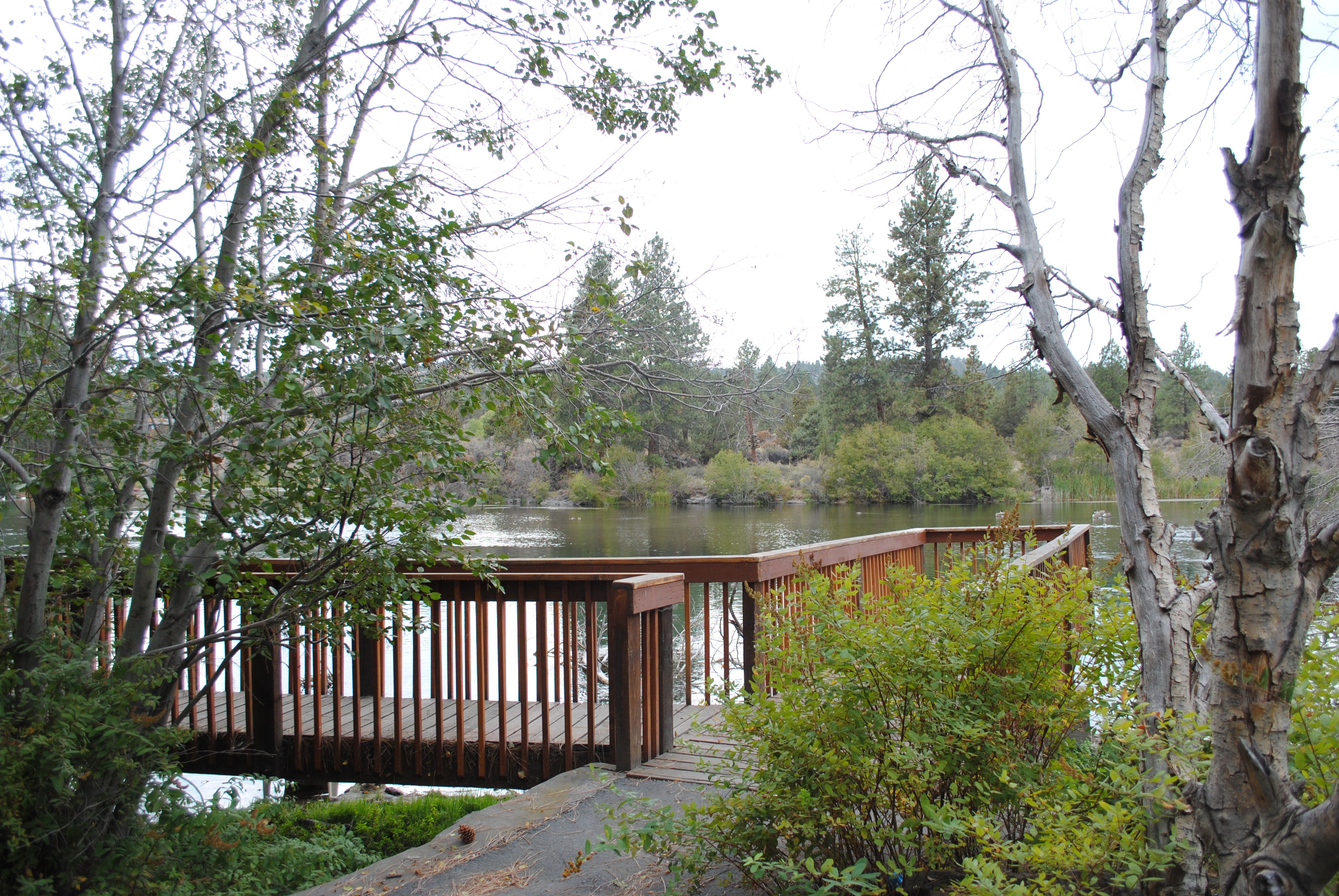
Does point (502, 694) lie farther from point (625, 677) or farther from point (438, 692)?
point (625, 677)

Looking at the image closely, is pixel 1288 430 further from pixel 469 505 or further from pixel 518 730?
pixel 518 730

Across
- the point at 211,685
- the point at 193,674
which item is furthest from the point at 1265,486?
the point at 193,674

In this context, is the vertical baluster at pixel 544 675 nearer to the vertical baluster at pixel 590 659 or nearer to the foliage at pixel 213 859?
the vertical baluster at pixel 590 659

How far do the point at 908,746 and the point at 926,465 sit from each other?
30175 mm

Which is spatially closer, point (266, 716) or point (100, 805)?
point (100, 805)

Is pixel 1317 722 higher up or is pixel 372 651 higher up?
pixel 1317 722

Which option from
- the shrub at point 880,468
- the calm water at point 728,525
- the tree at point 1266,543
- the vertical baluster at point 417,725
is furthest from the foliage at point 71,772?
the shrub at point 880,468

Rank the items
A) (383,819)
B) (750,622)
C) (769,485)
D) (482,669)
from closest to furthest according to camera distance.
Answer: (482,669) → (750,622) → (383,819) → (769,485)

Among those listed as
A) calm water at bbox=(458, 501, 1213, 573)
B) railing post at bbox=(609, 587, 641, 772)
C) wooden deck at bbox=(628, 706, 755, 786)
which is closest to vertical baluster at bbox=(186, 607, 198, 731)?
railing post at bbox=(609, 587, 641, 772)

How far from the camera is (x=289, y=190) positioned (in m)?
3.41

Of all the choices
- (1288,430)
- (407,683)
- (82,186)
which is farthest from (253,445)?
(407,683)

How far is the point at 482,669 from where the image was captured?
11.7 feet

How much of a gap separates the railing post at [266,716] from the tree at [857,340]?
32.6m

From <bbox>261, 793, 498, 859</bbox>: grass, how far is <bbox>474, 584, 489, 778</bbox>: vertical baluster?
0.50 m
